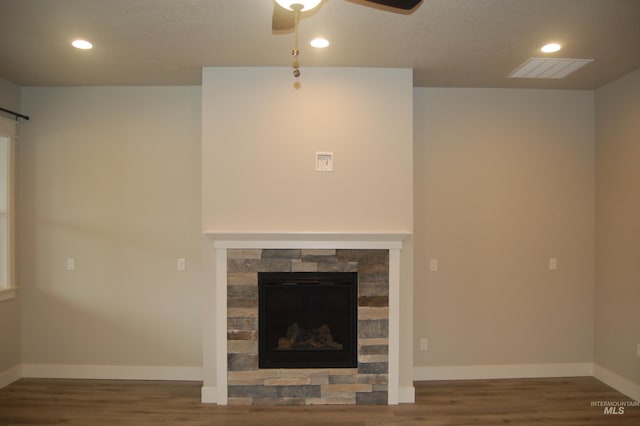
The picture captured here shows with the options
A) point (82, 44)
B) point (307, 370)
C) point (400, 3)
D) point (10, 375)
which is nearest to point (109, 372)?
point (10, 375)

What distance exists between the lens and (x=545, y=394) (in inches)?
142

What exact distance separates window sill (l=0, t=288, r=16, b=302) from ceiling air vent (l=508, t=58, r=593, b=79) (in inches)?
194

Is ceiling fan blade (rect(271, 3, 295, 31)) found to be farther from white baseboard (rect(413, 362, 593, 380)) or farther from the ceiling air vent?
white baseboard (rect(413, 362, 593, 380))

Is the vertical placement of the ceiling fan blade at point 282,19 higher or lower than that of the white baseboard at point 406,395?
higher

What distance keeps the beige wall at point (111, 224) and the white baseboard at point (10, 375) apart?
0.20 m

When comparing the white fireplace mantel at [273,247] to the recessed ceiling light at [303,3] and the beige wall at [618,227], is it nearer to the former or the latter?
the recessed ceiling light at [303,3]

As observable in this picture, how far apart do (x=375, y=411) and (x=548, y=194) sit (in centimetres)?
264

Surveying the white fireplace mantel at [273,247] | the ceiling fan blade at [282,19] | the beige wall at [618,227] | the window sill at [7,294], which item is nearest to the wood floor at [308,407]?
the white fireplace mantel at [273,247]

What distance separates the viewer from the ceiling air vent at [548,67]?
327 cm

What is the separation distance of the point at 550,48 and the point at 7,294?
502 cm

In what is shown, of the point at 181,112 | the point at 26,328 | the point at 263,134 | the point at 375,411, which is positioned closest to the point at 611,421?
the point at 375,411

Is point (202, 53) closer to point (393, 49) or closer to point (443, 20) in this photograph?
point (393, 49)

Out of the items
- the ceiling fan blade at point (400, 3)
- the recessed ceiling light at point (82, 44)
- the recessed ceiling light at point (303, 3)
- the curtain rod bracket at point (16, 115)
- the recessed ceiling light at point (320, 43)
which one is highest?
the recessed ceiling light at point (82, 44)

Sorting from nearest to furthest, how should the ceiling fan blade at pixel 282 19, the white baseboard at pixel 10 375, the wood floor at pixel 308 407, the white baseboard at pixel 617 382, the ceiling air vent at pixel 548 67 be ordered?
the ceiling fan blade at pixel 282 19, the wood floor at pixel 308 407, the ceiling air vent at pixel 548 67, the white baseboard at pixel 617 382, the white baseboard at pixel 10 375
